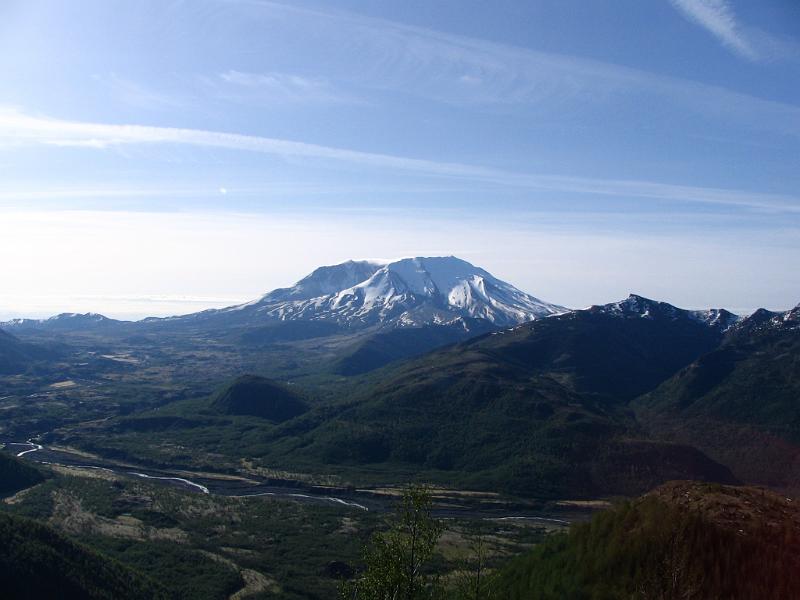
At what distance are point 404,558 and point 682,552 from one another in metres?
16.9

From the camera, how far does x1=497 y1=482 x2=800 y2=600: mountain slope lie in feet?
126

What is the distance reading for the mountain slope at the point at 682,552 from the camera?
126 ft

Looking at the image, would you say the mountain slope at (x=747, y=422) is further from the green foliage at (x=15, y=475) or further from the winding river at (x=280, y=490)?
the green foliage at (x=15, y=475)

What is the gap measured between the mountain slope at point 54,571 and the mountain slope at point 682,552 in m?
41.7

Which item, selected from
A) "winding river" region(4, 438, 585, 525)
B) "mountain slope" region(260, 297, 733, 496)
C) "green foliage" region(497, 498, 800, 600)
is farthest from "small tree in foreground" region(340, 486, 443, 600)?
"mountain slope" region(260, 297, 733, 496)

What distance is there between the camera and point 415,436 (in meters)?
162

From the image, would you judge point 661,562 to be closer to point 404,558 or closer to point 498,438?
point 404,558

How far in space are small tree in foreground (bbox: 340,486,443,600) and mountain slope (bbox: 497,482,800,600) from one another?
29.9 ft

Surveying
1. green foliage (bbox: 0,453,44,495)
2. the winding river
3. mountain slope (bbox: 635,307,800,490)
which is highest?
mountain slope (bbox: 635,307,800,490)

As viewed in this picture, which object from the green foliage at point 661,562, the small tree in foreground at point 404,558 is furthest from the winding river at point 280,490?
the small tree in foreground at point 404,558

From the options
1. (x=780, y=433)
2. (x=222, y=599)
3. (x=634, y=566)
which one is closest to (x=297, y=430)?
(x=222, y=599)

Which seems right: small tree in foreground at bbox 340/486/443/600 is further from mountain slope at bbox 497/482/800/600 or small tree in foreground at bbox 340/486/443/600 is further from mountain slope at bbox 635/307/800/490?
mountain slope at bbox 635/307/800/490

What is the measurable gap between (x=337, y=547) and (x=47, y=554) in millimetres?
38623

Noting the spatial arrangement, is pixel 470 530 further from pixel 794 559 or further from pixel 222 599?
pixel 794 559
